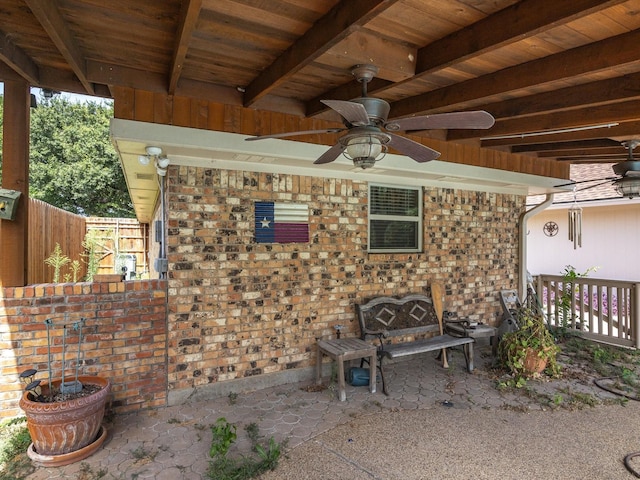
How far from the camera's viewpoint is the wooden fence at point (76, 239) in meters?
4.89

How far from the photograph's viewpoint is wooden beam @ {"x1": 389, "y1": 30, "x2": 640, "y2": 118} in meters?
2.33

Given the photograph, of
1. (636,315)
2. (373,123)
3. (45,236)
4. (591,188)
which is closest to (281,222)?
(373,123)

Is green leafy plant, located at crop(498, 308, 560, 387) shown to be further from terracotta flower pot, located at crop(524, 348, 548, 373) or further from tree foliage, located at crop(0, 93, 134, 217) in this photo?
tree foliage, located at crop(0, 93, 134, 217)

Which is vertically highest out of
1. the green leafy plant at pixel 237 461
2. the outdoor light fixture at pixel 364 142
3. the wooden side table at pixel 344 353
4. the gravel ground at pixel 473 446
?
the outdoor light fixture at pixel 364 142

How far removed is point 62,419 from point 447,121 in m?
3.47

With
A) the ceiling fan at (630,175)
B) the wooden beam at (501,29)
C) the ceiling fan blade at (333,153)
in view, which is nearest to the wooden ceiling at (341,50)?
the wooden beam at (501,29)

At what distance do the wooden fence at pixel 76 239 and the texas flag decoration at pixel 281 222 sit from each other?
2.27 meters

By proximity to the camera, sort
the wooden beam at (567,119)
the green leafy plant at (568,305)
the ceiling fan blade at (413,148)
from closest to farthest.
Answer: the ceiling fan blade at (413,148) → the wooden beam at (567,119) → the green leafy plant at (568,305)

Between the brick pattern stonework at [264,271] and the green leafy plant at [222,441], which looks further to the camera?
the brick pattern stonework at [264,271]

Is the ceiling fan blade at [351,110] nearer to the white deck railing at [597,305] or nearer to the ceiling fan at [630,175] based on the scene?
the ceiling fan at [630,175]

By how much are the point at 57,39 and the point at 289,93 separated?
1.90m

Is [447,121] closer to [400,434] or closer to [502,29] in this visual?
[502,29]

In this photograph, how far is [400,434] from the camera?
10.6 ft

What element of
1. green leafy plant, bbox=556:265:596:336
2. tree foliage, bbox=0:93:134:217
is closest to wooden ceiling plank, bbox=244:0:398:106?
green leafy plant, bbox=556:265:596:336
